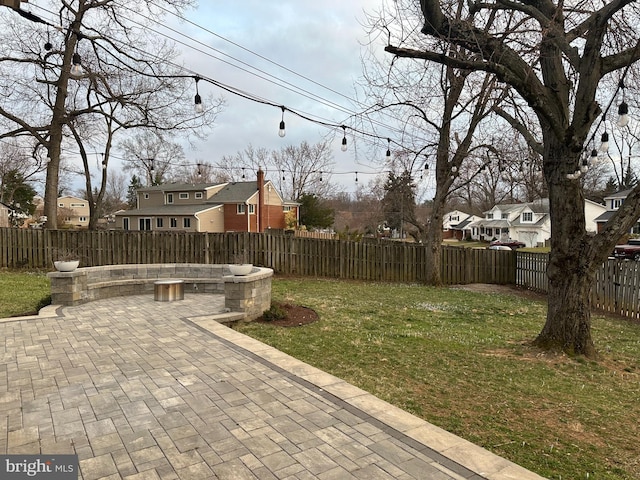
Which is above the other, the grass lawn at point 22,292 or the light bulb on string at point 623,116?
the light bulb on string at point 623,116

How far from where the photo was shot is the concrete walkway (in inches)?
98.6

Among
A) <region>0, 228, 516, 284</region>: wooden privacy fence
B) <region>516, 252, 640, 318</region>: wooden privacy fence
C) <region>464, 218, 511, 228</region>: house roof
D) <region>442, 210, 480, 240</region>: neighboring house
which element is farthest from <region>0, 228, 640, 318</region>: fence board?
<region>442, 210, 480, 240</region>: neighboring house

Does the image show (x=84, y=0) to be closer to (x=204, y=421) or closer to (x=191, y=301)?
(x=191, y=301)

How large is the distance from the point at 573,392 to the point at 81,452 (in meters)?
4.54

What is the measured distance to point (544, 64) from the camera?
19.2 feet

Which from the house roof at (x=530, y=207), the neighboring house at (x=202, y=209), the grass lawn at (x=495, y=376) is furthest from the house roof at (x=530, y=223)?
the grass lawn at (x=495, y=376)

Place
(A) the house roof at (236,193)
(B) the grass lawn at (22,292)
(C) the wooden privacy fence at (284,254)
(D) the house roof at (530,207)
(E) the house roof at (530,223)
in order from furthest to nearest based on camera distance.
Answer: (D) the house roof at (530,207) < (E) the house roof at (530,223) < (A) the house roof at (236,193) < (C) the wooden privacy fence at (284,254) < (B) the grass lawn at (22,292)

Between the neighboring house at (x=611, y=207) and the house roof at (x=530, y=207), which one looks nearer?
the neighboring house at (x=611, y=207)

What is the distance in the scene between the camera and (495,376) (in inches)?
184

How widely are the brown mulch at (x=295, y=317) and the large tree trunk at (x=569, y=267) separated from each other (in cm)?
372

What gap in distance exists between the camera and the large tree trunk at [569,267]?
18.1 ft

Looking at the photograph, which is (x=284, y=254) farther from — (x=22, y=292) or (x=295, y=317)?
(x=22, y=292)

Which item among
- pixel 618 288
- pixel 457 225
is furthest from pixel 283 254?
pixel 457 225

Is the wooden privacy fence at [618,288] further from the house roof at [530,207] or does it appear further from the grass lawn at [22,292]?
the house roof at [530,207]
